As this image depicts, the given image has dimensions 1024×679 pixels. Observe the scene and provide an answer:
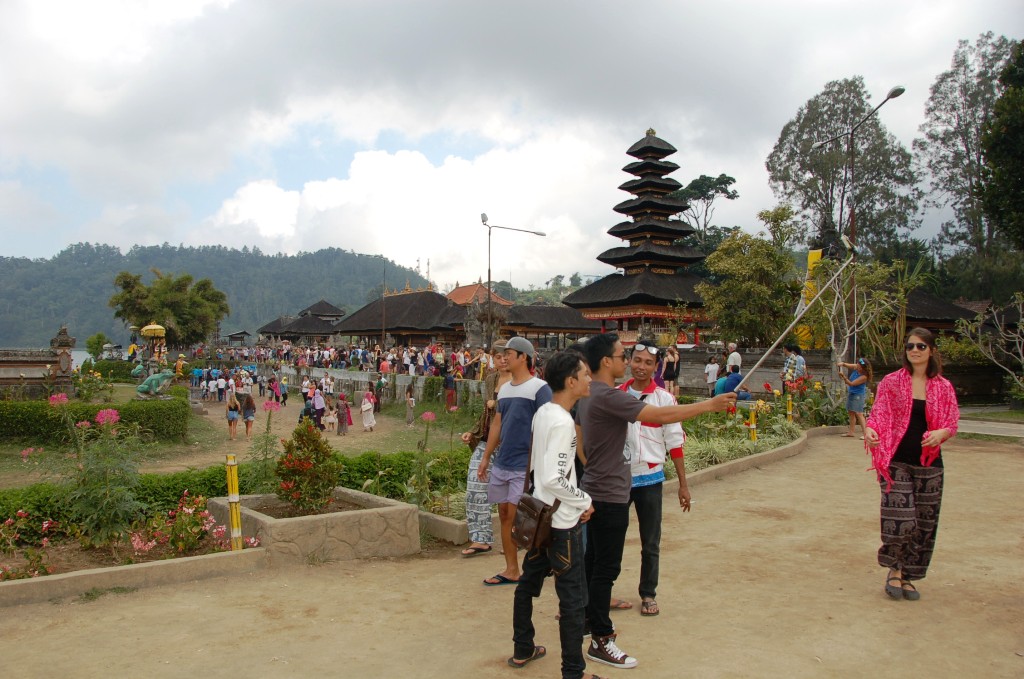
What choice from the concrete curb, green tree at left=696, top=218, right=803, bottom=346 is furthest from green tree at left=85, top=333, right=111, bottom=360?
the concrete curb

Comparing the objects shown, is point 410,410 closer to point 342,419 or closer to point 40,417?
point 342,419

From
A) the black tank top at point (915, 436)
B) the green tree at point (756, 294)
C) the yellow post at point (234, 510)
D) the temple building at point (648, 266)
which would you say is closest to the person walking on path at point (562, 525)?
the black tank top at point (915, 436)

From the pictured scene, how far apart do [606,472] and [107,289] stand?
174 meters

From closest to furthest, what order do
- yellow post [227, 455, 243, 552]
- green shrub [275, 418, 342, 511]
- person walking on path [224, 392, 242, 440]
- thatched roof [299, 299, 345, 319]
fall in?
yellow post [227, 455, 243, 552], green shrub [275, 418, 342, 511], person walking on path [224, 392, 242, 440], thatched roof [299, 299, 345, 319]

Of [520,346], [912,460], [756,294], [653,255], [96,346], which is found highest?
[653,255]

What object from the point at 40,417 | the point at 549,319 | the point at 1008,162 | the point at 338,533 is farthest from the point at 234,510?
the point at 549,319

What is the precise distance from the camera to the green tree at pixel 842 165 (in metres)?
43.7

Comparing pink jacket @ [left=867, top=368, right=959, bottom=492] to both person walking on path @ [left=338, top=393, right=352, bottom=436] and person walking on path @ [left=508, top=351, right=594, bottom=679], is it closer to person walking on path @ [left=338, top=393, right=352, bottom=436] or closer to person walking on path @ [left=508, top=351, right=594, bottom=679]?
person walking on path @ [left=508, top=351, right=594, bottom=679]

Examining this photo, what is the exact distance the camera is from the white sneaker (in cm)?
384

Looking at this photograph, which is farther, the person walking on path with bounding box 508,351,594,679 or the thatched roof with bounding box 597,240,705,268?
the thatched roof with bounding box 597,240,705,268

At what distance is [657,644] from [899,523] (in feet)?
6.50

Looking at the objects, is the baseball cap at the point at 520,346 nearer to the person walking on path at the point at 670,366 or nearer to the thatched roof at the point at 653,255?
the person walking on path at the point at 670,366

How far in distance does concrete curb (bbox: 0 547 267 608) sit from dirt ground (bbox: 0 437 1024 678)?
0.12 metres

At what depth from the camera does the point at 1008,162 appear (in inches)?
867
